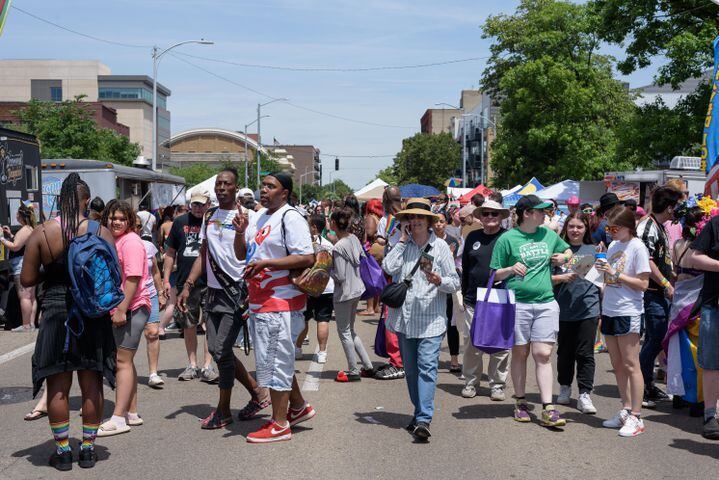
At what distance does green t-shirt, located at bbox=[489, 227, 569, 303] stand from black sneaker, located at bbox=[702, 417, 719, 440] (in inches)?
60.6

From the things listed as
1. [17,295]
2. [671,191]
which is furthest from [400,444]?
[17,295]

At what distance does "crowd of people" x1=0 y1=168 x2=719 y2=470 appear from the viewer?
18.5 ft

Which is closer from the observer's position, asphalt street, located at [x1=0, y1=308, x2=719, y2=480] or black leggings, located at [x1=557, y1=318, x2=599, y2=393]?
asphalt street, located at [x1=0, y1=308, x2=719, y2=480]

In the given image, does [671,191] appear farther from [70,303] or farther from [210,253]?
[70,303]

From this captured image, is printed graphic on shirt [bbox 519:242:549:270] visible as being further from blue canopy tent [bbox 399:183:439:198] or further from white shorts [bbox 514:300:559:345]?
blue canopy tent [bbox 399:183:439:198]

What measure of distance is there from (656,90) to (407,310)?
69425 mm

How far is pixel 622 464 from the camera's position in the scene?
19.0 ft

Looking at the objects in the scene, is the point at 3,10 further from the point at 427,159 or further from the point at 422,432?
the point at 427,159

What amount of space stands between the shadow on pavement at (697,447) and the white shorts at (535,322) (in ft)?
3.98

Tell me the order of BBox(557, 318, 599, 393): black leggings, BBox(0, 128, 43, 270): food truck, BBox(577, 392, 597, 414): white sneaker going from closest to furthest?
BBox(577, 392, 597, 414): white sneaker < BBox(557, 318, 599, 393): black leggings < BBox(0, 128, 43, 270): food truck

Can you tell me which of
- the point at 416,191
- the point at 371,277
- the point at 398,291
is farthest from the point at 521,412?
the point at 416,191

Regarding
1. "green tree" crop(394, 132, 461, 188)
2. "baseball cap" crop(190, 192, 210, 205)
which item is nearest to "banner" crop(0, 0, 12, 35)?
"baseball cap" crop(190, 192, 210, 205)

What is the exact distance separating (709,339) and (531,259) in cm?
149

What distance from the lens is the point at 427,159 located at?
89000 mm
